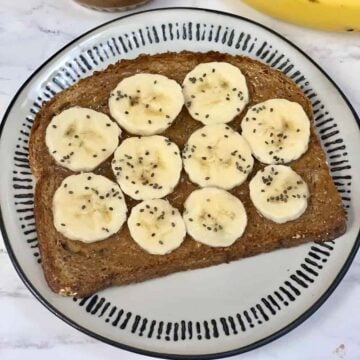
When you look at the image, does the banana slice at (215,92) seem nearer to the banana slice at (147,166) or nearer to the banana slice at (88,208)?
the banana slice at (147,166)

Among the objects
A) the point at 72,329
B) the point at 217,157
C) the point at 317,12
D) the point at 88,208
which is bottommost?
the point at 72,329

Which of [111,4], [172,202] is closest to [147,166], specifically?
[172,202]

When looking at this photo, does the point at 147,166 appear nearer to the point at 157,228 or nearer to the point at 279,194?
the point at 157,228

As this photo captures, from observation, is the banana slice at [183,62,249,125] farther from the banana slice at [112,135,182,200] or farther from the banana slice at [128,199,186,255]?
the banana slice at [128,199,186,255]

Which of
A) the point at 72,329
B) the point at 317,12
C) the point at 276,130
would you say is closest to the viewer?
the point at 72,329

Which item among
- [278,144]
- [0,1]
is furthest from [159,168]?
[0,1]

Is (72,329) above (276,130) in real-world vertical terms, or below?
below

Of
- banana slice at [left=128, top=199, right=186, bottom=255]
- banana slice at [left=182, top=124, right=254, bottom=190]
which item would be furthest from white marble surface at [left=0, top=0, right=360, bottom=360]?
banana slice at [left=182, top=124, right=254, bottom=190]
